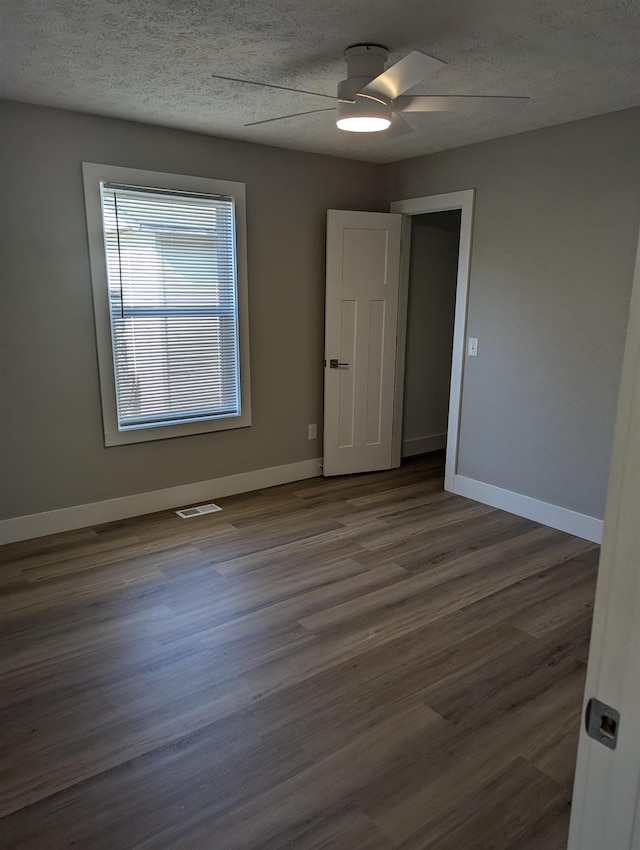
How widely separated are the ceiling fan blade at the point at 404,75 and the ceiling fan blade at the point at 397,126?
0.21 metres

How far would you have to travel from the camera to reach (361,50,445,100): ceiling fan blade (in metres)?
2.06

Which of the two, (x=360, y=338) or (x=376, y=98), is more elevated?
(x=376, y=98)

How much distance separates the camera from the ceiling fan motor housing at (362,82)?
2.41m

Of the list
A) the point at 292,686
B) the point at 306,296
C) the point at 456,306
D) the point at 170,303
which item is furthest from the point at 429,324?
the point at 292,686

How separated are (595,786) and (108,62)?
3.11m

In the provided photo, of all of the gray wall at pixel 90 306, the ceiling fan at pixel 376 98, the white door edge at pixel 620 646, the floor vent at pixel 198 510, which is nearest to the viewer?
the white door edge at pixel 620 646

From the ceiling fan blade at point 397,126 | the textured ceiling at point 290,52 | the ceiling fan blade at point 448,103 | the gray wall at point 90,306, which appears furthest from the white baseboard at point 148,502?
the ceiling fan blade at point 448,103

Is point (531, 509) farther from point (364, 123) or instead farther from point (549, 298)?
point (364, 123)

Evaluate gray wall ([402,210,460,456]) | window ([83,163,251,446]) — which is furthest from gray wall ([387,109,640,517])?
window ([83,163,251,446])

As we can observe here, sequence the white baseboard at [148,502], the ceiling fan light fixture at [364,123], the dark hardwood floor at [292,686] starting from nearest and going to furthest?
the dark hardwood floor at [292,686] → the ceiling fan light fixture at [364,123] → the white baseboard at [148,502]

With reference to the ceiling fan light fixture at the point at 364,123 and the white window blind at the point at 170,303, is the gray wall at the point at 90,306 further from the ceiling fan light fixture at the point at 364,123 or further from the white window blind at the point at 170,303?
the ceiling fan light fixture at the point at 364,123

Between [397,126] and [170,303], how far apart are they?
194 centimetres

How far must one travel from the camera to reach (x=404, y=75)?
7.24 feet

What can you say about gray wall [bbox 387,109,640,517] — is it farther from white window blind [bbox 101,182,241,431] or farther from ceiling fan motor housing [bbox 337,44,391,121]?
white window blind [bbox 101,182,241,431]
